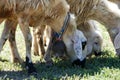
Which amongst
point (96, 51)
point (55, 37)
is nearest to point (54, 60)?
point (55, 37)

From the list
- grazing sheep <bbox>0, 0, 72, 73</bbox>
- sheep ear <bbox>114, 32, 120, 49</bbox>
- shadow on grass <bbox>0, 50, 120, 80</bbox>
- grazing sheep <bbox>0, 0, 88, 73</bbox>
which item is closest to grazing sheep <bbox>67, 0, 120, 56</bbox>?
sheep ear <bbox>114, 32, 120, 49</bbox>

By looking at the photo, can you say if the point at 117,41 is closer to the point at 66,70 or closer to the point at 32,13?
the point at 66,70

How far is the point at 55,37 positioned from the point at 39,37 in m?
0.70

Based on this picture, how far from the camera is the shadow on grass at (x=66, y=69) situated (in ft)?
27.6

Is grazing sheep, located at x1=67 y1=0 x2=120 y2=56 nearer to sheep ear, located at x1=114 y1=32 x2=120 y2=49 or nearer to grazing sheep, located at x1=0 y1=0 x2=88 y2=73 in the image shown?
sheep ear, located at x1=114 y1=32 x2=120 y2=49

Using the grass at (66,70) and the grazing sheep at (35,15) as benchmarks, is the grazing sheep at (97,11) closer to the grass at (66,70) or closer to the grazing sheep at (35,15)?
the grass at (66,70)

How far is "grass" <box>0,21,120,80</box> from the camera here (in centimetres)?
827

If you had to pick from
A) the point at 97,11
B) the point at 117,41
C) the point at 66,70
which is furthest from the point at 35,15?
the point at 117,41

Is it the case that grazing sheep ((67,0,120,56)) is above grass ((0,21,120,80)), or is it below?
above

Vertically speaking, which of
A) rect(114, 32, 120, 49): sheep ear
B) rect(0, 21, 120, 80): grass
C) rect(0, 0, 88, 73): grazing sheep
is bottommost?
rect(0, 21, 120, 80): grass

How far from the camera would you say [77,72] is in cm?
869

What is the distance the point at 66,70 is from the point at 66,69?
0.39 feet

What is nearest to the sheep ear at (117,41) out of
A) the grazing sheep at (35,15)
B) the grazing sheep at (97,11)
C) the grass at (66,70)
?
the grazing sheep at (97,11)

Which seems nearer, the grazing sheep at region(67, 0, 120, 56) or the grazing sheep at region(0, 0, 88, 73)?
the grazing sheep at region(0, 0, 88, 73)
